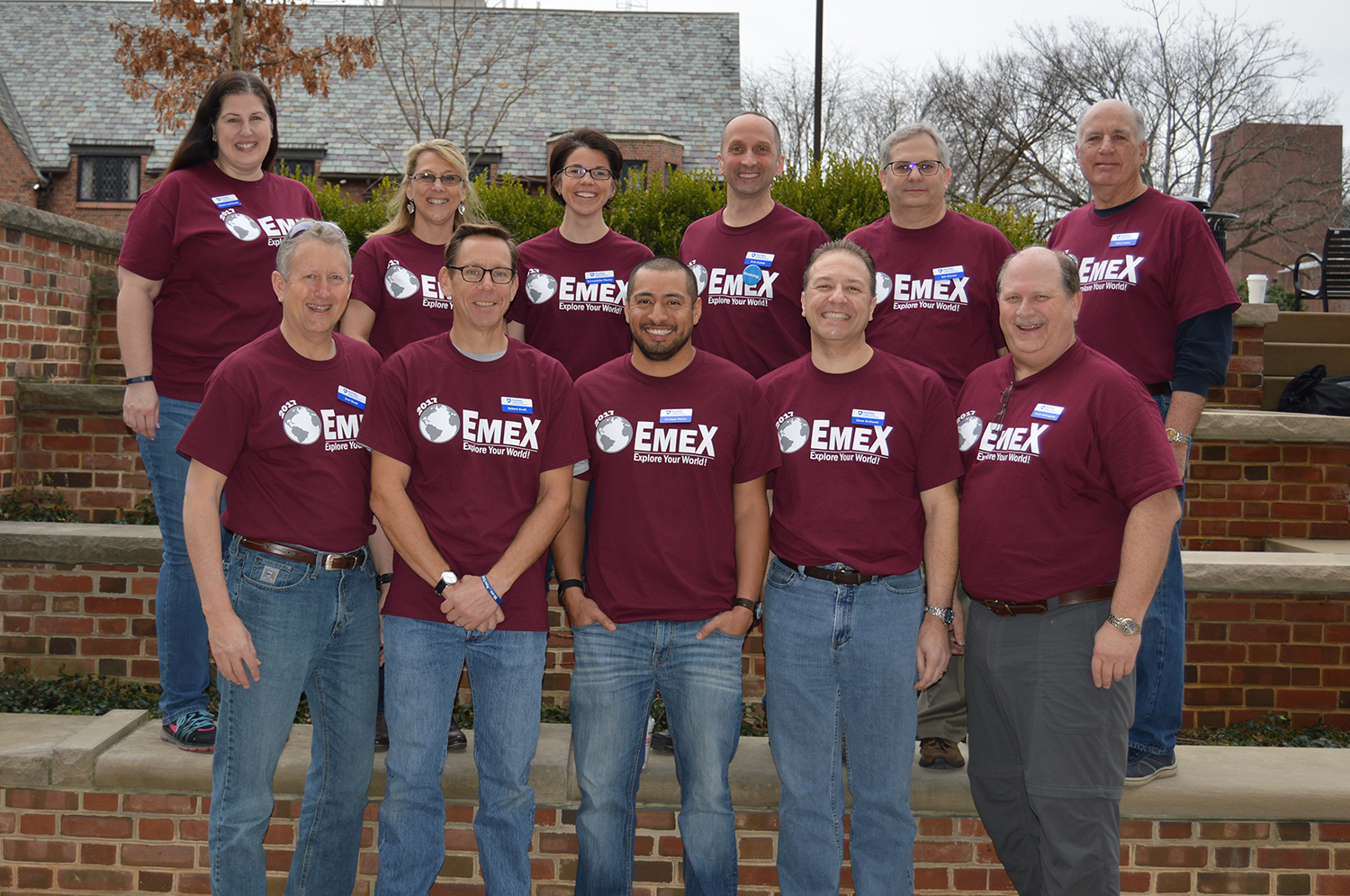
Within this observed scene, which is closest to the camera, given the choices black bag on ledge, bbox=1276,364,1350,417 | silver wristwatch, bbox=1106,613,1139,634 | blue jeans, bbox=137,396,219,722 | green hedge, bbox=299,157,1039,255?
silver wristwatch, bbox=1106,613,1139,634

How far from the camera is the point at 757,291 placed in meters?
3.60

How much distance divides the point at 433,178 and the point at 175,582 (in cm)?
176

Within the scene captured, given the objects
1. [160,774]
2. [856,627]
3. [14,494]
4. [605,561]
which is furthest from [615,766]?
→ [14,494]

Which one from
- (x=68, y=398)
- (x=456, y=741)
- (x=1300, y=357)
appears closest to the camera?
(x=456, y=741)

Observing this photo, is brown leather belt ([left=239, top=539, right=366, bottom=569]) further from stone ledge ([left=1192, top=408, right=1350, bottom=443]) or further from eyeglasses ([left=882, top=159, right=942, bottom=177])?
stone ledge ([left=1192, top=408, right=1350, bottom=443])

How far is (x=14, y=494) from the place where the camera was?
527 centimetres

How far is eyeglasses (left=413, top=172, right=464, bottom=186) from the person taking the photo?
11.5 feet

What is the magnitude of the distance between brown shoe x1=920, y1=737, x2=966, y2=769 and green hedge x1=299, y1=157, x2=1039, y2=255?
3851mm

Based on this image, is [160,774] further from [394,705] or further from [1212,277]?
[1212,277]

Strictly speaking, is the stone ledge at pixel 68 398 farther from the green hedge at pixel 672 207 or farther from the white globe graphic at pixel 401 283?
the white globe graphic at pixel 401 283

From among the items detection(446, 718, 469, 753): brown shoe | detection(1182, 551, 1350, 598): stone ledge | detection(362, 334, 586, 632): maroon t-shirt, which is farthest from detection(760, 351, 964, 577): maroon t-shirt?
detection(1182, 551, 1350, 598): stone ledge

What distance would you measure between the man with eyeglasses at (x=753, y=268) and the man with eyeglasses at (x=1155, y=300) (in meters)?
1.01

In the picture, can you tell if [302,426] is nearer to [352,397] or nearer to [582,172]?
[352,397]

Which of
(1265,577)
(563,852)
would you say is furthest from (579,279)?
(1265,577)
